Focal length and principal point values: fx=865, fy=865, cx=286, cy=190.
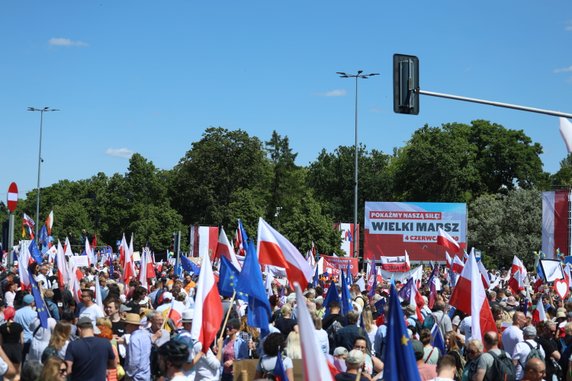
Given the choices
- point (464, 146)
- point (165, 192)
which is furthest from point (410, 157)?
point (165, 192)

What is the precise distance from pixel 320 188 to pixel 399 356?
277 ft

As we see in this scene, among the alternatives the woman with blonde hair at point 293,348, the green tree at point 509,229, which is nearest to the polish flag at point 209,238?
the green tree at point 509,229

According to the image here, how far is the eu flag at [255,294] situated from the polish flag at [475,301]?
2.58 meters

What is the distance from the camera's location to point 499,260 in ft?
195

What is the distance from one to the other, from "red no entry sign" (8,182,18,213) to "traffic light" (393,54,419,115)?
10.0 meters

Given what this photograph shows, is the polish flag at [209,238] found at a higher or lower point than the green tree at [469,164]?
lower

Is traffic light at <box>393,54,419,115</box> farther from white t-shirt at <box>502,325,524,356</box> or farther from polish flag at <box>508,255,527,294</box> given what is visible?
polish flag at <box>508,255,527,294</box>

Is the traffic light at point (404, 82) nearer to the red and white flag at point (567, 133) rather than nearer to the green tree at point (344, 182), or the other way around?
the red and white flag at point (567, 133)

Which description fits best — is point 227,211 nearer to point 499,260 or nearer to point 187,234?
point 187,234

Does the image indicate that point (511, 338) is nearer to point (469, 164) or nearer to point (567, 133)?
point (567, 133)

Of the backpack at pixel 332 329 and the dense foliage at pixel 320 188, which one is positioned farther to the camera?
the dense foliage at pixel 320 188

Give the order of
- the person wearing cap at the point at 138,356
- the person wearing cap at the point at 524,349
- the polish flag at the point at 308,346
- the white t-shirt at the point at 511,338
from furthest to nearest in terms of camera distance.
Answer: the white t-shirt at the point at 511,338 < the person wearing cap at the point at 524,349 < the person wearing cap at the point at 138,356 < the polish flag at the point at 308,346

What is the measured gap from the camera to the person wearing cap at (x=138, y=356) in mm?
10016

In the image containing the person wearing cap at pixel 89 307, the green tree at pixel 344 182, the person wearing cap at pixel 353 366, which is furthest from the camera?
the green tree at pixel 344 182
